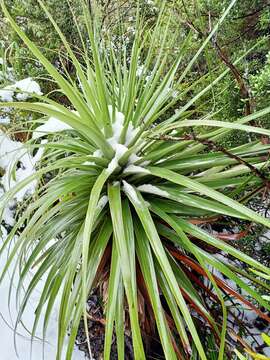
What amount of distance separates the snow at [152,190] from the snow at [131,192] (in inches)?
1.6

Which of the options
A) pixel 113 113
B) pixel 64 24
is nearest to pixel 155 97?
pixel 113 113

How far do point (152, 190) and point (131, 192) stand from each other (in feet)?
0.22

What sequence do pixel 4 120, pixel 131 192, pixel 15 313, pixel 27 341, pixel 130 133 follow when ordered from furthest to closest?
pixel 4 120 → pixel 15 313 → pixel 27 341 → pixel 130 133 → pixel 131 192

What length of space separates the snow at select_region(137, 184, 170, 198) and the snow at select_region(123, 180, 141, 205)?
40 mm

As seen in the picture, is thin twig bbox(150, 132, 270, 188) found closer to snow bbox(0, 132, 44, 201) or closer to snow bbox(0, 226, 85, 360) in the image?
snow bbox(0, 132, 44, 201)

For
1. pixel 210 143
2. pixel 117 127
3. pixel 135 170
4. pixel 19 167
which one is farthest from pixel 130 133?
pixel 19 167

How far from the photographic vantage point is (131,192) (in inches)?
37.5

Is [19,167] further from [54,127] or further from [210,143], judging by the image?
[210,143]

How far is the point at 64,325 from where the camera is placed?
0.89m

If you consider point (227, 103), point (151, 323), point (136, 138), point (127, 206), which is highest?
point (227, 103)

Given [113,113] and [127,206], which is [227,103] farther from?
[127,206]

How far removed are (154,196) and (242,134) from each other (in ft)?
1.67

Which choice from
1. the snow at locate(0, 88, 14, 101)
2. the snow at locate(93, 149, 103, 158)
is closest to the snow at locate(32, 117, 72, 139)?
the snow at locate(93, 149, 103, 158)

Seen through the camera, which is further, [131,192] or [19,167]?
[19,167]
